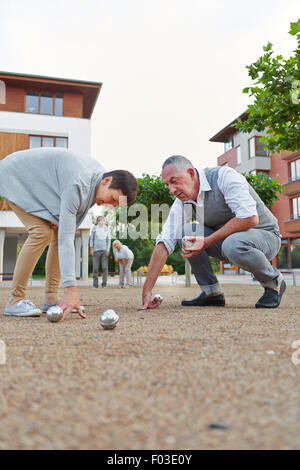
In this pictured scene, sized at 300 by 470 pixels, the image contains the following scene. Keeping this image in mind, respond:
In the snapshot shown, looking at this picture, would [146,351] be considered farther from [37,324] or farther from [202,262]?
[202,262]

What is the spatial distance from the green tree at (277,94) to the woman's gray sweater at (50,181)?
3.29 meters

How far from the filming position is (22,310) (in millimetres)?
2701

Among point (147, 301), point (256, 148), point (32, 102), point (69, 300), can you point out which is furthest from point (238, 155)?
point (69, 300)

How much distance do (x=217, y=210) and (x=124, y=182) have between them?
3.06 ft

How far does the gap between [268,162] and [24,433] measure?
26.1 m

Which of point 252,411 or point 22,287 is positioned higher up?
point 22,287

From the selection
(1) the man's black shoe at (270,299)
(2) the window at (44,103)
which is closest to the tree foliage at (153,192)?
(1) the man's black shoe at (270,299)

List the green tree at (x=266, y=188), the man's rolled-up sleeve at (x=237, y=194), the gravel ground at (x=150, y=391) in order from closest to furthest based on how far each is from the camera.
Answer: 1. the gravel ground at (x=150, y=391)
2. the man's rolled-up sleeve at (x=237, y=194)
3. the green tree at (x=266, y=188)

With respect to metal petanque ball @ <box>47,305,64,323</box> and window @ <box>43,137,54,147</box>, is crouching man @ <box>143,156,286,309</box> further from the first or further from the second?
window @ <box>43,137,54,147</box>

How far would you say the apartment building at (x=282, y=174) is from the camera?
22641mm

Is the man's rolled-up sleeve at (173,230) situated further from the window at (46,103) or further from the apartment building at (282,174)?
the apartment building at (282,174)

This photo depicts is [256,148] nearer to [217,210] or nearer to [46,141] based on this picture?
[46,141]

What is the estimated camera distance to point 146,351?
149cm
